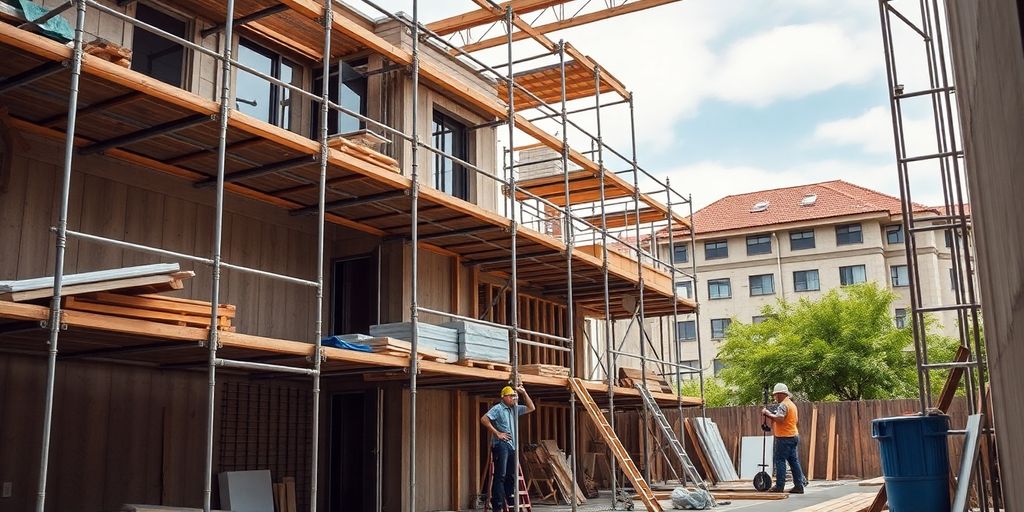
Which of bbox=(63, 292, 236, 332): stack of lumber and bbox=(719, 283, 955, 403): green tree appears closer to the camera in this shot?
bbox=(63, 292, 236, 332): stack of lumber

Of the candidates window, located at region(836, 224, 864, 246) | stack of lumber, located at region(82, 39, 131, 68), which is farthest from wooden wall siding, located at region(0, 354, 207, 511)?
window, located at region(836, 224, 864, 246)

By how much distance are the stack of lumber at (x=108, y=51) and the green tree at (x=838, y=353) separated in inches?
1572

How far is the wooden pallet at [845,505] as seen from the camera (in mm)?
14448

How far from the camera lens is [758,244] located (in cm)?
6084

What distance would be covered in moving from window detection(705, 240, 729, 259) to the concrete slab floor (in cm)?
4037

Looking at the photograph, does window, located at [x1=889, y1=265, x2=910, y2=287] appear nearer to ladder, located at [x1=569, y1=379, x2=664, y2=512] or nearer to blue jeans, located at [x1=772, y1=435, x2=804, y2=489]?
blue jeans, located at [x1=772, y1=435, x2=804, y2=489]

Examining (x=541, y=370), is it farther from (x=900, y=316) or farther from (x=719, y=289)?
(x=719, y=289)

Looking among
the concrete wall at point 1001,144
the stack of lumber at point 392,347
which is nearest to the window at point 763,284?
the stack of lumber at point 392,347

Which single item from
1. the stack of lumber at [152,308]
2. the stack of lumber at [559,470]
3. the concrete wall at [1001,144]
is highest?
the stack of lumber at [152,308]

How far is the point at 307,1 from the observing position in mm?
13477

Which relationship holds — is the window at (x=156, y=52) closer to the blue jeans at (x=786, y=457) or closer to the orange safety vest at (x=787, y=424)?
the orange safety vest at (x=787, y=424)

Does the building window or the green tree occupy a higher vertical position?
the building window

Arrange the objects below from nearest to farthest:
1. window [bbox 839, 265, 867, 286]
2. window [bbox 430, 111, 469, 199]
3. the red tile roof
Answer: window [bbox 430, 111, 469, 199]
window [bbox 839, 265, 867, 286]
the red tile roof

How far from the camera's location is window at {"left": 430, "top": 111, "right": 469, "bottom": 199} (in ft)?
59.6
